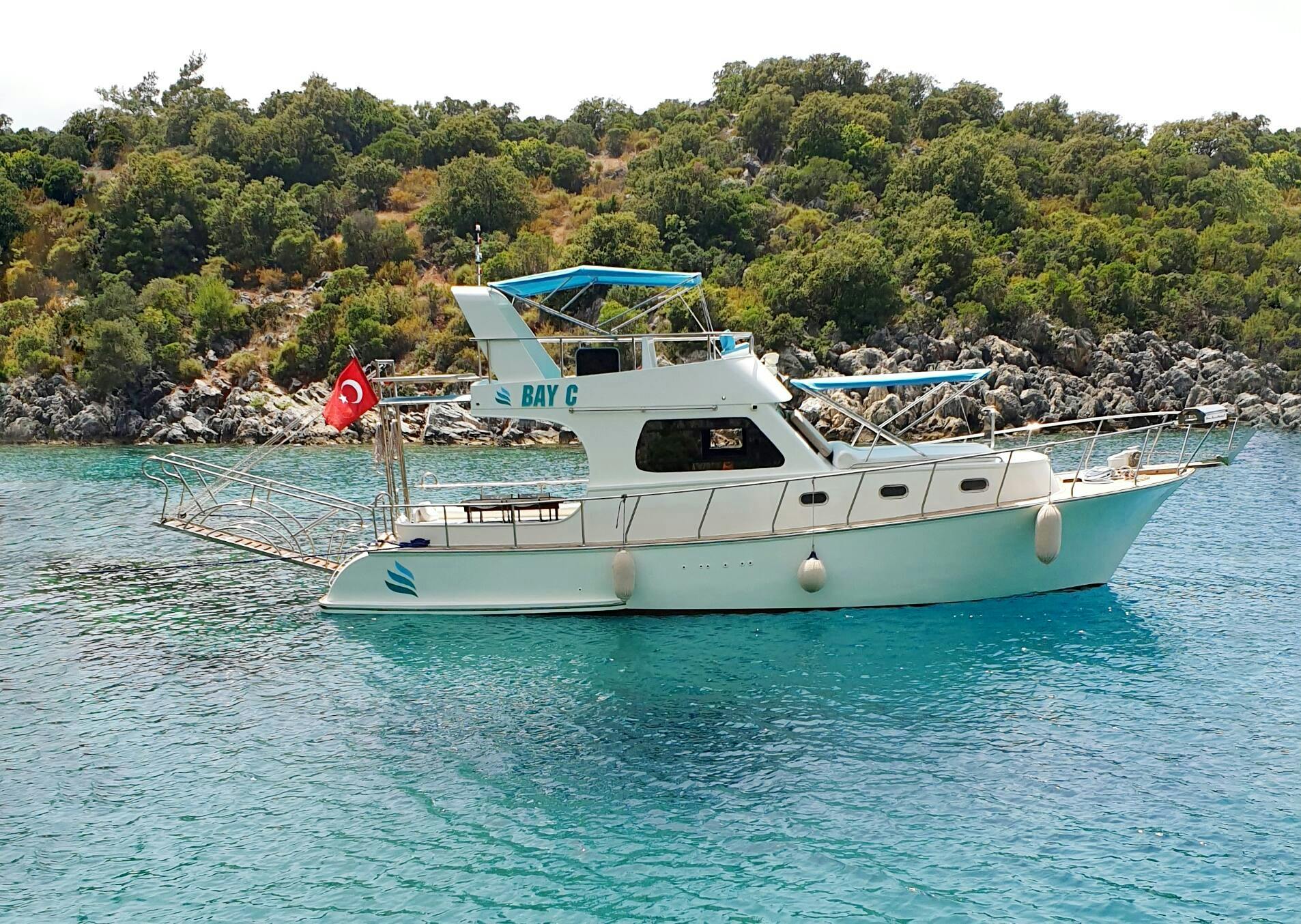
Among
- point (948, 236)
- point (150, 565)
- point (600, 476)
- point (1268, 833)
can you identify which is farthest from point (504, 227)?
point (1268, 833)

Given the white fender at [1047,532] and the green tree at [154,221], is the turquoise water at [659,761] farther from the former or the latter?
the green tree at [154,221]

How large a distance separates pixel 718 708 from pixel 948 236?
4617 centimetres

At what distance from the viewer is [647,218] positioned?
202 feet

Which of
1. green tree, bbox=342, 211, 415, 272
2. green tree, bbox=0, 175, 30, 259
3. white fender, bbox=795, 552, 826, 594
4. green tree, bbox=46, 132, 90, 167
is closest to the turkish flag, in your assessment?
white fender, bbox=795, 552, 826, 594

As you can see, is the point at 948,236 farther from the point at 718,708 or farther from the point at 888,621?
the point at 718,708

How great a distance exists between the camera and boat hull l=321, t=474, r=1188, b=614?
53.2ft

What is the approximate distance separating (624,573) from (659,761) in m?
4.66

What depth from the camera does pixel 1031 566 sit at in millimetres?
16609

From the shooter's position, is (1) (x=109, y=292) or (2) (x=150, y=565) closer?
(2) (x=150, y=565)

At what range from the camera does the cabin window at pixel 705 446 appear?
54.3ft

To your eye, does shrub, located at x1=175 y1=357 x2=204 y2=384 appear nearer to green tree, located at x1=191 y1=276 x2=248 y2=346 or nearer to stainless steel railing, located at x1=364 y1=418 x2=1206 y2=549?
green tree, located at x1=191 y1=276 x2=248 y2=346

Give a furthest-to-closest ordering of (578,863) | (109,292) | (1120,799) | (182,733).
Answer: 1. (109,292)
2. (182,733)
3. (1120,799)
4. (578,863)

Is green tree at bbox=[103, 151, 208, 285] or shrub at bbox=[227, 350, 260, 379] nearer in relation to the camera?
shrub at bbox=[227, 350, 260, 379]

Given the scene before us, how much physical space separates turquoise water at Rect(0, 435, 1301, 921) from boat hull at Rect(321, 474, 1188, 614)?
0.36 metres
